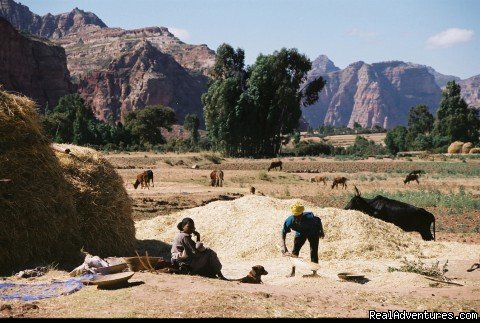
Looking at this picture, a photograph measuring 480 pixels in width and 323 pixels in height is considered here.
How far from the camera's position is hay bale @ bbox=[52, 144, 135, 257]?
10.7 m

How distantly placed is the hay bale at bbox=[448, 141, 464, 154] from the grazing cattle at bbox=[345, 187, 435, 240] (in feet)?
180

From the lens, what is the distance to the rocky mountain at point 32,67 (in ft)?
341

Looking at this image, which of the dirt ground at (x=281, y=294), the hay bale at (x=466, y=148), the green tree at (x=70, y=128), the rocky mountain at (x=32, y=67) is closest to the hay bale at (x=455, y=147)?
the hay bale at (x=466, y=148)

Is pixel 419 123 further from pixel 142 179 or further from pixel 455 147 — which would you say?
pixel 142 179

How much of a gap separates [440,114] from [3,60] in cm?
8029

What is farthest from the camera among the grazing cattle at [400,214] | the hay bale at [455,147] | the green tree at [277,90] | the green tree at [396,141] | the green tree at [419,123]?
the green tree at [419,123]

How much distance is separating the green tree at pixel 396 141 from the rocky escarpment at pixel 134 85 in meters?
91.3

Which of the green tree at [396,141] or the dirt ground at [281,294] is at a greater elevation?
the green tree at [396,141]

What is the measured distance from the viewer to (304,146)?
68.6m

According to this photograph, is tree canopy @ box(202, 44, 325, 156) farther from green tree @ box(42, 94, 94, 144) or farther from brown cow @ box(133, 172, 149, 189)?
brown cow @ box(133, 172, 149, 189)

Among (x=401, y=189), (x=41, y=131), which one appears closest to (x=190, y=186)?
(x=401, y=189)

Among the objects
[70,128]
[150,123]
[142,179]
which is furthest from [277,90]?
[150,123]

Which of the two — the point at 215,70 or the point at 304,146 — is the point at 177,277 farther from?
the point at 304,146

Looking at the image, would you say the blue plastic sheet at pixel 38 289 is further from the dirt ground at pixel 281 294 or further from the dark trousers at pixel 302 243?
the dark trousers at pixel 302 243
